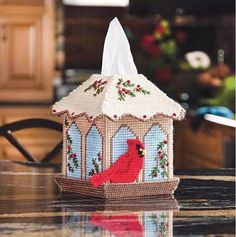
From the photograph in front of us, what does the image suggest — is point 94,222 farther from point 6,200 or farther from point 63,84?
point 63,84

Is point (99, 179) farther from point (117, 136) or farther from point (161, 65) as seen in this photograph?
point (161, 65)

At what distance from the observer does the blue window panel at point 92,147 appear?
173 cm

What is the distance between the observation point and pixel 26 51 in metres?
5.70

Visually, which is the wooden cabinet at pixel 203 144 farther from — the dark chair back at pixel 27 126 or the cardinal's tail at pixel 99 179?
the cardinal's tail at pixel 99 179

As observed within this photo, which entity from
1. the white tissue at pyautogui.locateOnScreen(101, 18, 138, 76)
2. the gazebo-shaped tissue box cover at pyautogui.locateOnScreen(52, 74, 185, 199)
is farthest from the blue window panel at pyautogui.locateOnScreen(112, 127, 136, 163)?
the white tissue at pyautogui.locateOnScreen(101, 18, 138, 76)

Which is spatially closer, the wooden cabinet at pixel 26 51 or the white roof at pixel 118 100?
the white roof at pixel 118 100

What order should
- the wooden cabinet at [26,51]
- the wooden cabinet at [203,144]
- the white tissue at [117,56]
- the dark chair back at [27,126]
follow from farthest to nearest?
the wooden cabinet at [26,51], the wooden cabinet at [203,144], the dark chair back at [27,126], the white tissue at [117,56]

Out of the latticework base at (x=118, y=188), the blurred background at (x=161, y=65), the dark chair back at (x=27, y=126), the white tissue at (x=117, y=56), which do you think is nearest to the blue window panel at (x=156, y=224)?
the latticework base at (x=118, y=188)

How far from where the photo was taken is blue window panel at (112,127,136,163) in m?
1.72

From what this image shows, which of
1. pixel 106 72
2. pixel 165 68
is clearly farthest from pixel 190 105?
pixel 106 72

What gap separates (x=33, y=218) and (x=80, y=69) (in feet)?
18.0

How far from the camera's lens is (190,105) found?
5.64 metres

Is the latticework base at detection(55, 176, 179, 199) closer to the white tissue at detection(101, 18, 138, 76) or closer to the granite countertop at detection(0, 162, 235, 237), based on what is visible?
the granite countertop at detection(0, 162, 235, 237)

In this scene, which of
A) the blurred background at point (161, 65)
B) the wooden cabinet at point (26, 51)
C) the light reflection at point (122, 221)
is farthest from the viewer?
the wooden cabinet at point (26, 51)
